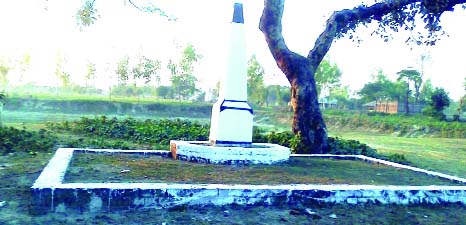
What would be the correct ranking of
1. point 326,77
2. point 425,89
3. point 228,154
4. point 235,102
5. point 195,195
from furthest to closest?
1. point 425,89
2. point 326,77
3. point 235,102
4. point 228,154
5. point 195,195

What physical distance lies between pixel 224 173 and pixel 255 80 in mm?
43926

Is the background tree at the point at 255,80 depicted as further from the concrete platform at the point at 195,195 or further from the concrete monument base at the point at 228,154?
the concrete platform at the point at 195,195

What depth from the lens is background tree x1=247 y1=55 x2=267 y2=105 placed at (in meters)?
50.6

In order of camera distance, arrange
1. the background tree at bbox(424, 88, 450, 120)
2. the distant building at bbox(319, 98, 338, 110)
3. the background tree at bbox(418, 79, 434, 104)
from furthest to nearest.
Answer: the distant building at bbox(319, 98, 338, 110) < the background tree at bbox(418, 79, 434, 104) < the background tree at bbox(424, 88, 450, 120)

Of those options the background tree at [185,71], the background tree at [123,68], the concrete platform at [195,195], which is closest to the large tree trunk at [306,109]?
the concrete platform at [195,195]

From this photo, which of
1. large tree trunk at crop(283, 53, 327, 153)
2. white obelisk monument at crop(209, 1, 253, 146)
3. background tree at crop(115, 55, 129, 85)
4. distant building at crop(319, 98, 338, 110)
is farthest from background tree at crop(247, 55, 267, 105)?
white obelisk monument at crop(209, 1, 253, 146)

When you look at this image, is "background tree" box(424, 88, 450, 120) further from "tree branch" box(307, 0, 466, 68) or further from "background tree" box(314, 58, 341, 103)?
"tree branch" box(307, 0, 466, 68)

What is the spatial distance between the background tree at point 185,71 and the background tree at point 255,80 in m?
6.04

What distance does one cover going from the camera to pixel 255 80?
167 feet

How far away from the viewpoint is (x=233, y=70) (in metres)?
8.99

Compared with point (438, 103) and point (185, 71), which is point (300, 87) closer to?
point (438, 103)

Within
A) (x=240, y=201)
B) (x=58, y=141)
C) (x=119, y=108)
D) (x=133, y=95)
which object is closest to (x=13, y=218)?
(x=240, y=201)

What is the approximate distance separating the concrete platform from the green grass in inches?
27.9

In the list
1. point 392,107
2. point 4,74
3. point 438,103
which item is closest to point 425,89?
point 392,107
